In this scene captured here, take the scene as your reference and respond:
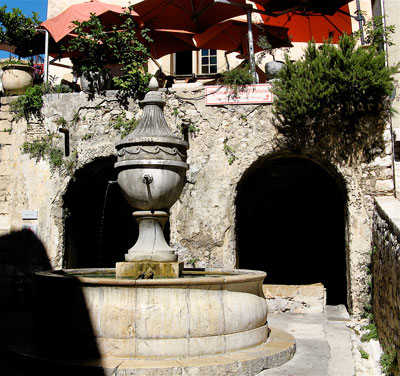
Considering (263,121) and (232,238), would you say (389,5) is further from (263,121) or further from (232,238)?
(232,238)

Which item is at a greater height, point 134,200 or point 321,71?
point 321,71

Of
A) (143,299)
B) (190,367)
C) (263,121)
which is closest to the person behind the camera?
Answer: (190,367)

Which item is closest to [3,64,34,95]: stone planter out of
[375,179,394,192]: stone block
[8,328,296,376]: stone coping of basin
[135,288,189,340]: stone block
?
[8,328,296,376]: stone coping of basin

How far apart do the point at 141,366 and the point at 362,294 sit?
4817mm

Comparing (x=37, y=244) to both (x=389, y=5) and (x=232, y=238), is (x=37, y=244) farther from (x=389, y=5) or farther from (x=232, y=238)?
(x=389, y=5)

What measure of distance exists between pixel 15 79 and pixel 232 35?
5.45 meters

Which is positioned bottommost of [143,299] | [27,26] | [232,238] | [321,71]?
[143,299]

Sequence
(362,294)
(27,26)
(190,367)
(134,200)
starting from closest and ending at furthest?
(190,367) < (134,200) < (362,294) < (27,26)

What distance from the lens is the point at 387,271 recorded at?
18.7ft

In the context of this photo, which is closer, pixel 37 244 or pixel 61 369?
pixel 61 369

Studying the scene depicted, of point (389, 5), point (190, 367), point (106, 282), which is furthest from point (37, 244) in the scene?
point (389, 5)

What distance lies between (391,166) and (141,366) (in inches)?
221

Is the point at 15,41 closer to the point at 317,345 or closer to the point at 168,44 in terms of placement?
the point at 168,44

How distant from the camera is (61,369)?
4094 millimetres
